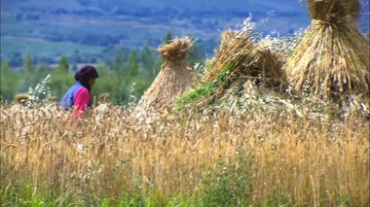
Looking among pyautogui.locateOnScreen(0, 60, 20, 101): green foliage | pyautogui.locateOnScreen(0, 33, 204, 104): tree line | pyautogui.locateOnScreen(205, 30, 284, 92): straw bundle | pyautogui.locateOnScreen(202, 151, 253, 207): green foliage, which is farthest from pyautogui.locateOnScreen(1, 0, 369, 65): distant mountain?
pyautogui.locateOnScreen(202, 151, 253, 207): green foliage

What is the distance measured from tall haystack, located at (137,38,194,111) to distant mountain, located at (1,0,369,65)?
3273 inches

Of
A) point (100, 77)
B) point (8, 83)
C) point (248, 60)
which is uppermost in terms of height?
point (248, 60)

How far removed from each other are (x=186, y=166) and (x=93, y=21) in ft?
451

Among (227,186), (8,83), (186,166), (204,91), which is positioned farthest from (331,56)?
(8,83)

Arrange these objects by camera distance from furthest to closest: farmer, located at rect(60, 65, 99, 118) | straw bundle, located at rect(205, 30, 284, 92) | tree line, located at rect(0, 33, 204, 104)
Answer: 1. tree line, located at rect(0, 33, 204, 104)
2. farmer, located at rect(60, 65, 99, 118)
3. straw bundle, located at rect(205, 30, 284, 92)

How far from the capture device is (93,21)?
147000 mm

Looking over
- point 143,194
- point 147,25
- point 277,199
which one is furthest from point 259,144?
point 147,25

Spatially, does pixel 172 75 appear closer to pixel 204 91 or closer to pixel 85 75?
pixel 85 75

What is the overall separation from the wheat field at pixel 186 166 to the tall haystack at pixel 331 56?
1811mm

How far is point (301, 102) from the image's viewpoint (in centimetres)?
1250

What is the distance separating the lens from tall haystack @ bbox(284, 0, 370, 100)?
507 inches

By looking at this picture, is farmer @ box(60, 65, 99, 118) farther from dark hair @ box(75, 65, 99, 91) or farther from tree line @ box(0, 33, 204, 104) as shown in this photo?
tree line @ box(0, 33, 204, 104)

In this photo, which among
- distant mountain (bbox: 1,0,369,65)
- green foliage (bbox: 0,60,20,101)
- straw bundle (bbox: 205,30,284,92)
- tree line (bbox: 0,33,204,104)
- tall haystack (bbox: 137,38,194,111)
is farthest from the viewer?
distant mountain (bbox: 1,0,369,65)

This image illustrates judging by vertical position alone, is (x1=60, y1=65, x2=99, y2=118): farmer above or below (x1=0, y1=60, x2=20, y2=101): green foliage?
above
